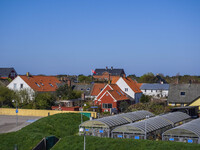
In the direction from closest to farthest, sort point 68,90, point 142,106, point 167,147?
point 167,147 → point 142,106 → point 68,90

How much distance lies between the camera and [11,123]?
4509 cm

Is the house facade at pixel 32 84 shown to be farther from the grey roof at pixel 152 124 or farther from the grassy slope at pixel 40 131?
the grey roof at pixel 152 124

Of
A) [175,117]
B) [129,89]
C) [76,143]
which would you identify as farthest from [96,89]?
[76,143]

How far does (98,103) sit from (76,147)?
28970mm

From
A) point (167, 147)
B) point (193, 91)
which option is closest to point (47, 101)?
point (193, 91)

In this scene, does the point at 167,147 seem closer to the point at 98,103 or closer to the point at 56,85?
the point at 98,103

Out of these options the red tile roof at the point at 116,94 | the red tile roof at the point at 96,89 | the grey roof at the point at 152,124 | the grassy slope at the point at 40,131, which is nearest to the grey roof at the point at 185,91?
the red tile roof at the point at 116,94

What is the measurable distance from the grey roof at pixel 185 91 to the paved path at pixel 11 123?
2311 centimetres

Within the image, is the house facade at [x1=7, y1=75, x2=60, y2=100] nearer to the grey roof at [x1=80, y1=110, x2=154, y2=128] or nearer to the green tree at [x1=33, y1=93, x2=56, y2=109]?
the green tree at [x1=33, y1=93, x2=56, y2=109]

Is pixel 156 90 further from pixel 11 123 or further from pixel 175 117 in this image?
pixel 175 117

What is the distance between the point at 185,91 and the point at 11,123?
28.7 m

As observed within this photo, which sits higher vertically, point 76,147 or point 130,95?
point 130,95

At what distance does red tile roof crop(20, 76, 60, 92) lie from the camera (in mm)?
63375

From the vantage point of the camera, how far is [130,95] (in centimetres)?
6438
